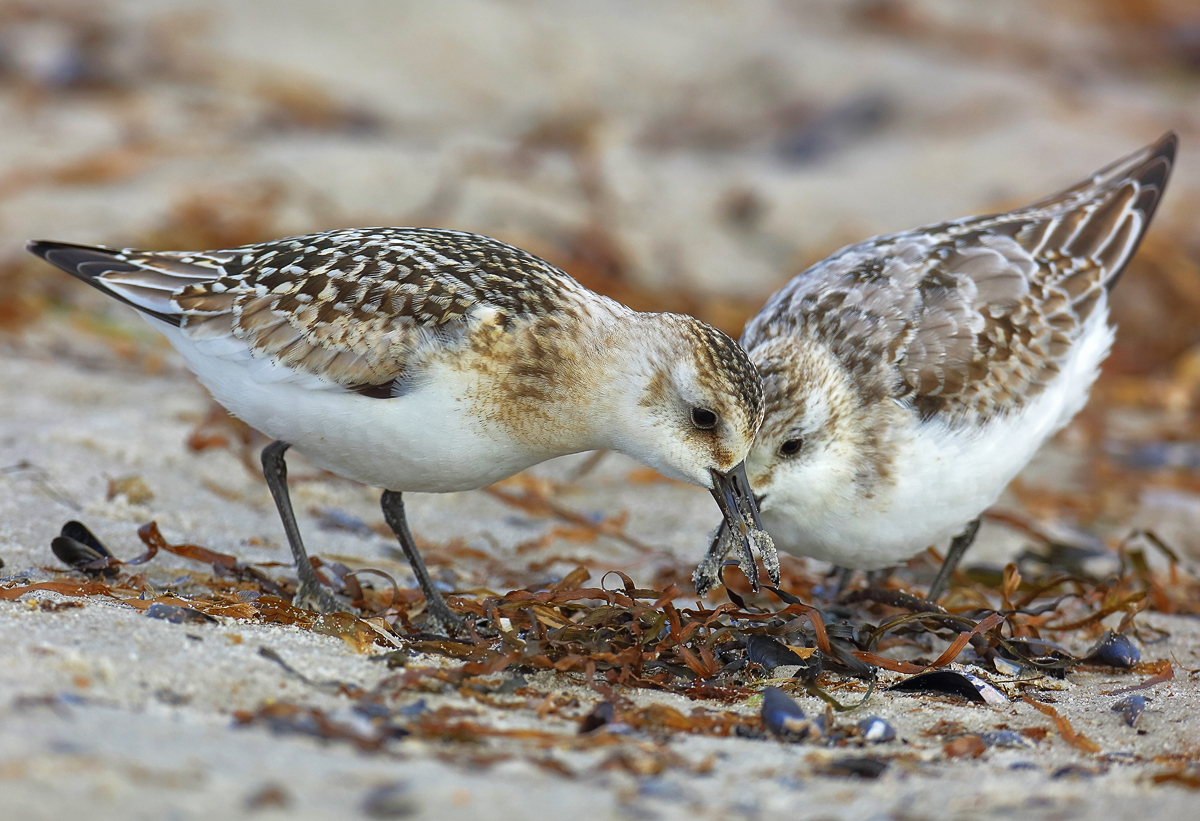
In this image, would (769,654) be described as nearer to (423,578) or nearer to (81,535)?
(423,578)

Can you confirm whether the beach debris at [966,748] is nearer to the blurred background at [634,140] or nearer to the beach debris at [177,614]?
the beach debris at [177,614]

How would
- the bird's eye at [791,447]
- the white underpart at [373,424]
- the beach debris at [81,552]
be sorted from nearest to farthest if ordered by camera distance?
the white underpart at [373,424]
the beach debris at [81,552]
the bird's eye at [791,447]

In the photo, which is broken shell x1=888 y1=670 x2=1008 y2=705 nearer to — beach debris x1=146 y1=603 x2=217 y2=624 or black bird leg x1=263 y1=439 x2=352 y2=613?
black bird leg x1=263 y1=439 x2=352 y2=613

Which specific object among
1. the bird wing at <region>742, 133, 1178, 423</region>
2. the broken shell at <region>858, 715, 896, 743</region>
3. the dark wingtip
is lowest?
the broken shell at <region>858, 715, 896, 743</region>

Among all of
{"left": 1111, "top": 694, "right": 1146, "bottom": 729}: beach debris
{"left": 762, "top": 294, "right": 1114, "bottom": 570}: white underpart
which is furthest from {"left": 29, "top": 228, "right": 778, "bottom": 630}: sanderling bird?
{"left": 1111, "top": 694, "right": 1146, "bottom": 729}: beach debris

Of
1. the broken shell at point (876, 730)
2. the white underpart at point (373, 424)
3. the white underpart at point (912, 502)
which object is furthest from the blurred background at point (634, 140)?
the broken shell at point (876, 730)

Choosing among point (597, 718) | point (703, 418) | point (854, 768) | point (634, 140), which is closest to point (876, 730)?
point (854, 768)
